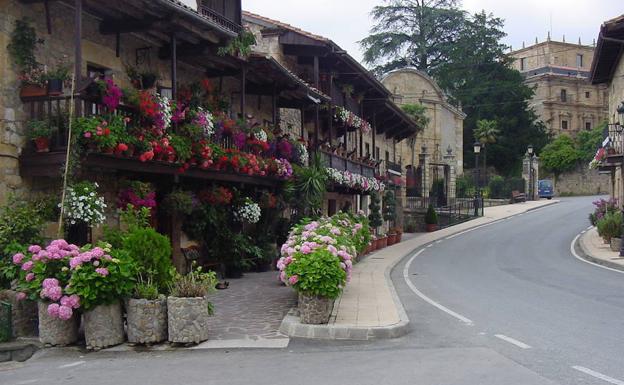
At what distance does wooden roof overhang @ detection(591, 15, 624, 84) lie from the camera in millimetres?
25630

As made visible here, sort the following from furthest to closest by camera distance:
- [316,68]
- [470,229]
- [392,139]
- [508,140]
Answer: [508,140] < [392,139] < [470,229] < [316,68]

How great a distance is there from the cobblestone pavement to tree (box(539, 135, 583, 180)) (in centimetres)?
6198

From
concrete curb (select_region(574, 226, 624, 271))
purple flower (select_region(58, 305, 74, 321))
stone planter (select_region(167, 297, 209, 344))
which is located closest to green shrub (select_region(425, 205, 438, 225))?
concrete curb (select_region(574, 226, 624, 271))

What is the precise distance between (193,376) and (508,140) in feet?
217

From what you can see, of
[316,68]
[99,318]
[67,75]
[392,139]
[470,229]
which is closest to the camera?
[99,318]

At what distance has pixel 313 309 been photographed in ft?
30.5

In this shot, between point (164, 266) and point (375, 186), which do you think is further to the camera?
point (375, 186)

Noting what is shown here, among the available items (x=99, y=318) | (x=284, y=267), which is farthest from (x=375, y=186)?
(x=99, y=318)

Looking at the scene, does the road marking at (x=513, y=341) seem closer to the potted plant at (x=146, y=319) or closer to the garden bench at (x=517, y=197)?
the potted plant at (x=146, y=319)

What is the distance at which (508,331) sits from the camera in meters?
9.28

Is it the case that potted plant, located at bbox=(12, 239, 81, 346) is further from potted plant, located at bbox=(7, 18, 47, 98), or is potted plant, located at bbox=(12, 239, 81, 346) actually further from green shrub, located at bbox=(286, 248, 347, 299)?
potted plant, located at bbox=(7, 18, 47, 98)

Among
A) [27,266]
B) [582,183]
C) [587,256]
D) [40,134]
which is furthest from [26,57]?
[582,183]

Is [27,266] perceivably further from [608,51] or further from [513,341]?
[608,51]

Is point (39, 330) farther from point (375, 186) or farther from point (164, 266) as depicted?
point (375, 186)
